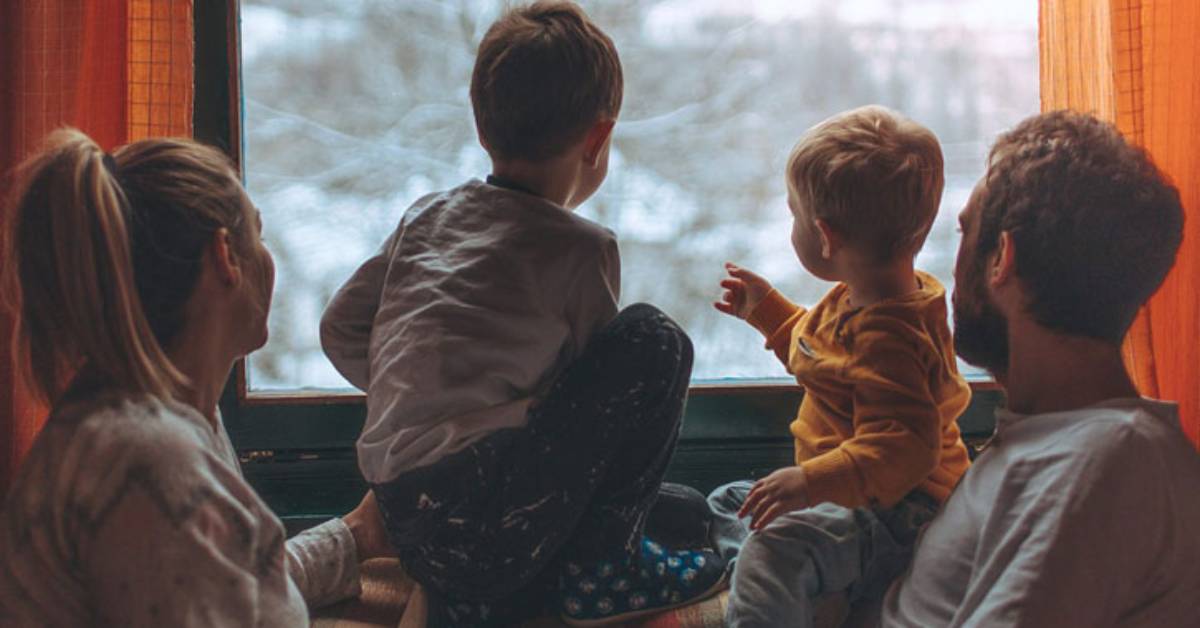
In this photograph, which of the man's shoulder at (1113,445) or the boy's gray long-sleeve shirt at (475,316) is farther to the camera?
the boy's gray long-sleeve shirt at (475,316)

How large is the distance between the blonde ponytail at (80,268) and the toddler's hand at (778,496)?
673 millimetres

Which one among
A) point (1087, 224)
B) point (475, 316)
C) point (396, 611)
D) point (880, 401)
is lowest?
point (396, 611)

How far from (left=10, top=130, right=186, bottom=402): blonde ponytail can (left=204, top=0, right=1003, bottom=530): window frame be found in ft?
2.19

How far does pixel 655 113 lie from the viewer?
178 cm

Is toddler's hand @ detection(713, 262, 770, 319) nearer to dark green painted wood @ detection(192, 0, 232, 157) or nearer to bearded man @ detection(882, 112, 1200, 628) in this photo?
bearded man @ detection(882, 112, 1200, 628)

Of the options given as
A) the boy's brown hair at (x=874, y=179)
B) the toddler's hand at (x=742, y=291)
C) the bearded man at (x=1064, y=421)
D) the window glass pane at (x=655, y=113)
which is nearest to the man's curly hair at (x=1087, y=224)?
the bearded man at (x=1064, y=421)

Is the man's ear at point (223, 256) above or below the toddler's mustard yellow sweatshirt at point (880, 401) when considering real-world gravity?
above

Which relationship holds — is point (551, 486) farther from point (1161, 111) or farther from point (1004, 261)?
point (1161, 111)

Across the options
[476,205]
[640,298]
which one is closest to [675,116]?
[640,298]

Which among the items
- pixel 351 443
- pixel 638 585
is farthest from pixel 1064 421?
pixel 351 443

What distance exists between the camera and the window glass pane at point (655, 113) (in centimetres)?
174

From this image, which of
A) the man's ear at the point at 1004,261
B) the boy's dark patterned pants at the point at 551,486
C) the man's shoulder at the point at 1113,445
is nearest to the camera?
the man's shoulder at the point at 1113,445

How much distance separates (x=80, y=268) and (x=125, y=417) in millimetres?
132

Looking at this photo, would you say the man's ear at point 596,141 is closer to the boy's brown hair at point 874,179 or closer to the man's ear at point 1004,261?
the boy's brown hair at point 874,179
